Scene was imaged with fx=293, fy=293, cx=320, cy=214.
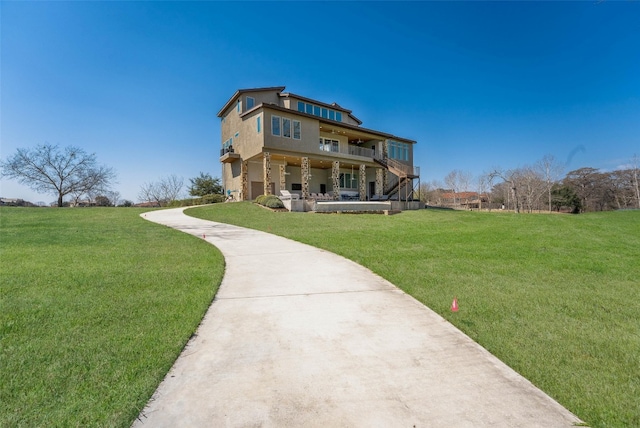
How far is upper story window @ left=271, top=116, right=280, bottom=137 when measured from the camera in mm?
22922

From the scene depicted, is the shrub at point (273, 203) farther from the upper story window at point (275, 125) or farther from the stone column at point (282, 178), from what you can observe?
the upper story window at point (275, 125)

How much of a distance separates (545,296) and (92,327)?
6.07m

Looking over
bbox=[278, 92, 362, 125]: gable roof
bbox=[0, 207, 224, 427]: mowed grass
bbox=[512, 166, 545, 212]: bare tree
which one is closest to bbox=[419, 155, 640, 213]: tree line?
bbox=[512, 166, 545, 212]: bare tree

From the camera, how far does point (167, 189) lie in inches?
2186

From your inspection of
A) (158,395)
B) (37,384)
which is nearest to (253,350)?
(158,395)

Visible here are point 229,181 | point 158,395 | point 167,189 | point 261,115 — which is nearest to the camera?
point 158,395

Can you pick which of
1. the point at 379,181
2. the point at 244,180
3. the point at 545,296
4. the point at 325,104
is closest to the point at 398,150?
the point at 379,181

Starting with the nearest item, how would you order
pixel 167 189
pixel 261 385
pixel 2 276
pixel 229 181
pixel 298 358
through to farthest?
pixel 261 385 → pixel 298 358 → pixel 2 276 → pixel 229 181 → pixel 167 189

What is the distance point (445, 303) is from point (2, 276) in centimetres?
742

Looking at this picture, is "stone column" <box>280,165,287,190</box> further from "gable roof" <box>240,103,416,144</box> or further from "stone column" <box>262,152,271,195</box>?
"gable roof" <box>240,103,416,144</box>

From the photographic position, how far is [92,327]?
3268 millimetres

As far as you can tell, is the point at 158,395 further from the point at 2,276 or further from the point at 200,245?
the point at 200,245

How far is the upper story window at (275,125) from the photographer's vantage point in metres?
22.9

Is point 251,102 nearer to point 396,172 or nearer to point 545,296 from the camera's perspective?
point 396,172
